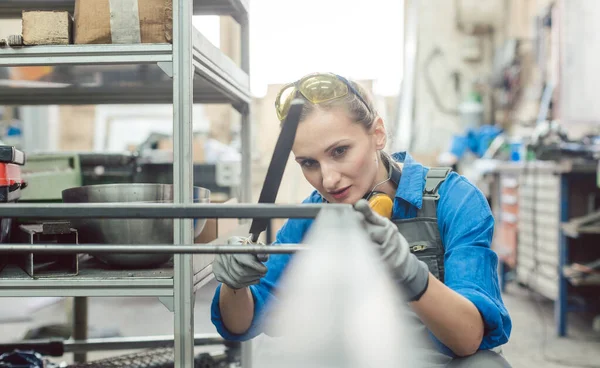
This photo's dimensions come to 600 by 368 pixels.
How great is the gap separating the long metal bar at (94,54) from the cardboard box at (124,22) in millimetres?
26

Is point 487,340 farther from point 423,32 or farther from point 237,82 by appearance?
point 423,32

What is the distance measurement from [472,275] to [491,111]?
5.69m

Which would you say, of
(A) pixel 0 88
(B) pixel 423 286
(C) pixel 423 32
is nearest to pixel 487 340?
(B) pixel 423 286

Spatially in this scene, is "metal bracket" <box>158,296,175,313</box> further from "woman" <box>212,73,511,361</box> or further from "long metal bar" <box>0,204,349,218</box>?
"long metal bar" <box>0,204,349,218</box>

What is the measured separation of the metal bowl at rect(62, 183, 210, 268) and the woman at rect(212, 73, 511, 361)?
0.19 m

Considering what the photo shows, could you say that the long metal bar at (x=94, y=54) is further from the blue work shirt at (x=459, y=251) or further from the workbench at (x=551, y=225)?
the workbench at (x=551, y=225)

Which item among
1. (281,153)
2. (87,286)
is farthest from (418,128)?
(281,153)

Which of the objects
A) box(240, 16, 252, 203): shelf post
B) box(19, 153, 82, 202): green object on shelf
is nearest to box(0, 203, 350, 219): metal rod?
box(19, 153, 82, 202): green object on shelf

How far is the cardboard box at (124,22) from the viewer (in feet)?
3.76

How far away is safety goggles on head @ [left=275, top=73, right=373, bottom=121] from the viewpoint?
1.12 metres

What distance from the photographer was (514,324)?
300 centimetres

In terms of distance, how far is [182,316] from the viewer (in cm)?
113

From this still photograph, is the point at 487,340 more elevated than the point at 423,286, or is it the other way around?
the point at 423,286

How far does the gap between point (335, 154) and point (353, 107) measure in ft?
0.36
